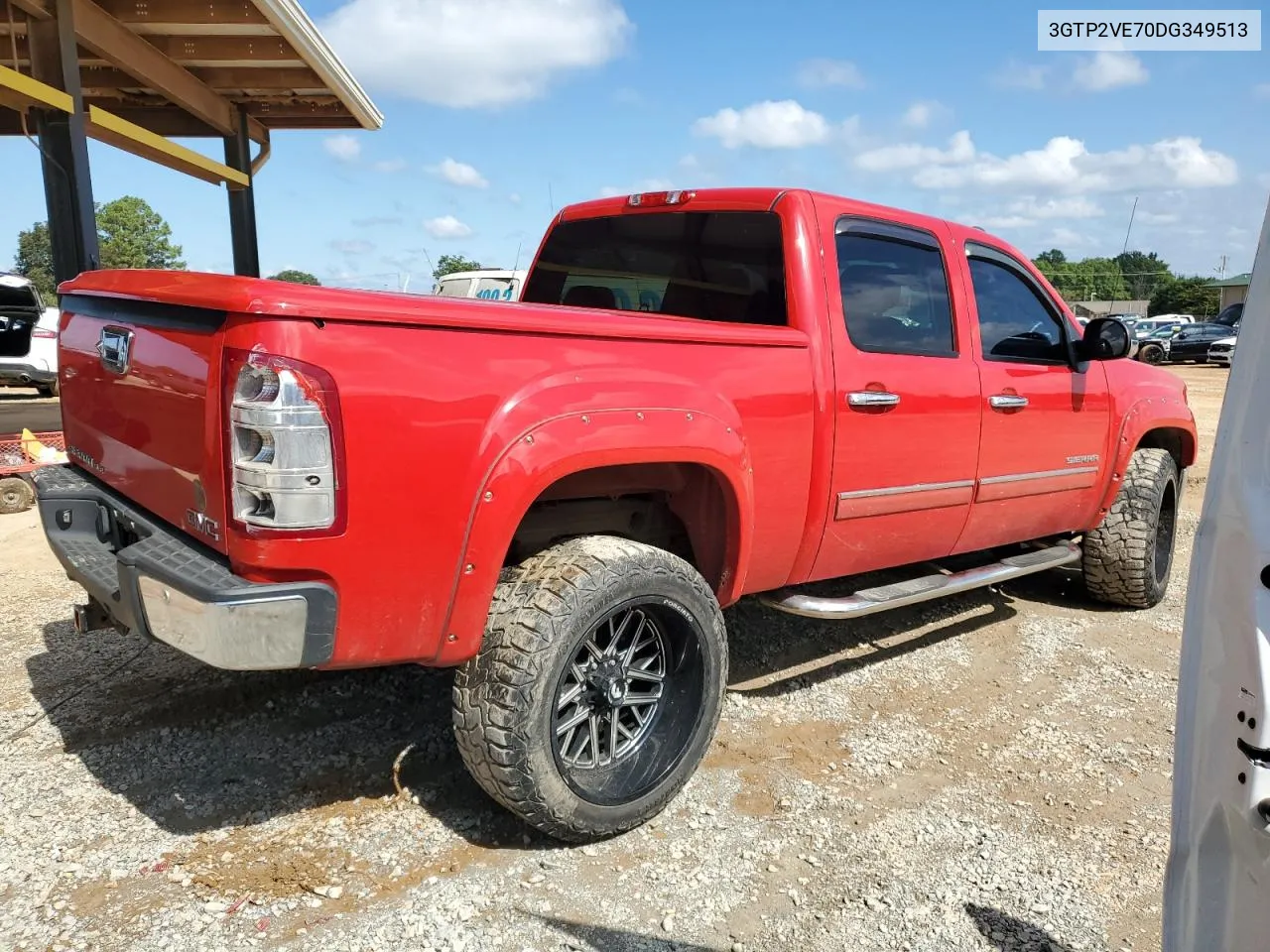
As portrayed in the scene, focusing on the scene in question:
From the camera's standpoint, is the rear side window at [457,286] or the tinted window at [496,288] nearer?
the tinted window at [496,288]

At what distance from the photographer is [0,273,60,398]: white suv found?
11211 millimetres

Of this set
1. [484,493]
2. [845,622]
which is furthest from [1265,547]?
[845,622]

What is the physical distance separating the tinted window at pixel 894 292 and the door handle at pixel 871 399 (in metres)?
0.18

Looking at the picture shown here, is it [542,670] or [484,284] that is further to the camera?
[484,284]

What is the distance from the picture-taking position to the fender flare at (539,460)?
237cm

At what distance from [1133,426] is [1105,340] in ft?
2.58

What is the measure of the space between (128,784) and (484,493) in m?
1.69

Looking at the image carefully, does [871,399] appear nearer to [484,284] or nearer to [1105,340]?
[1105,340]

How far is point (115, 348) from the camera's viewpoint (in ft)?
8.98

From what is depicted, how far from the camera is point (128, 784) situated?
2.99m

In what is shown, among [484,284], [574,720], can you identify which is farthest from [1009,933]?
[484,284]

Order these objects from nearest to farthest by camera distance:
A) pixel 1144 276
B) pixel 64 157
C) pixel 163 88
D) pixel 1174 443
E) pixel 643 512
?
pixel 643 512 < pixel 1174 443 < pixel 64 157 < pixel 163 88 < pixel 1144 276

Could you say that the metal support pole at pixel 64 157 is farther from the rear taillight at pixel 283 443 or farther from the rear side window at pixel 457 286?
the rear taillight at pixel 283 443

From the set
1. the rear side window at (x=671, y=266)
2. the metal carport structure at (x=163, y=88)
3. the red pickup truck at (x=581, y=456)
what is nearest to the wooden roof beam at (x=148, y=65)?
the metal carport structure at (x=163, y=88)
